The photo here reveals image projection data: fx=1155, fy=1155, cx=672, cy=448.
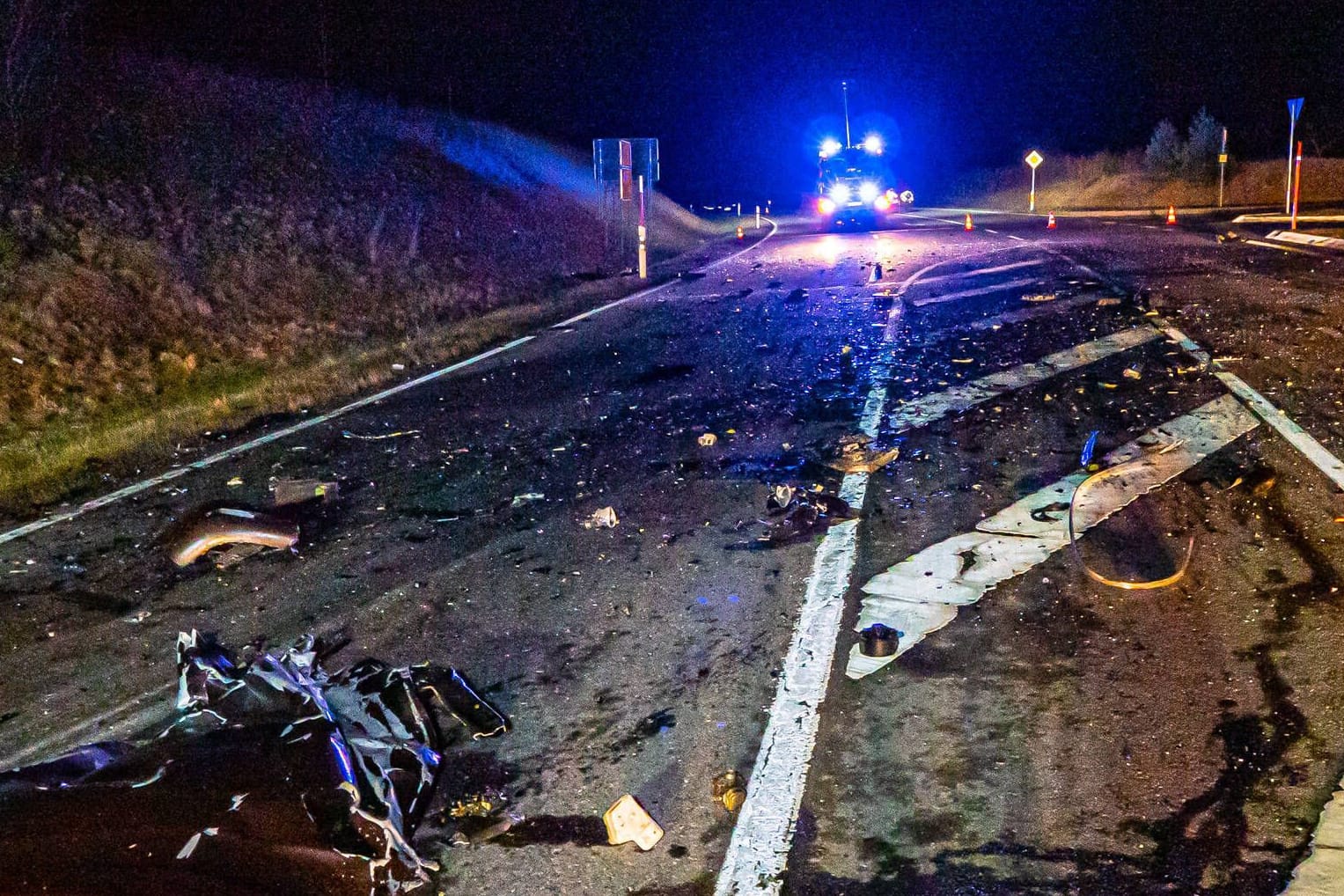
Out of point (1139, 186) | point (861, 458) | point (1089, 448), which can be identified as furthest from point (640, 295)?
point (1139, 186)

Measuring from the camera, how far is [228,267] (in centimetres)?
A: 1501

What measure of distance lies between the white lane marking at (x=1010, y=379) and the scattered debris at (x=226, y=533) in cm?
448

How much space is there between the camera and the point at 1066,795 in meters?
3.88

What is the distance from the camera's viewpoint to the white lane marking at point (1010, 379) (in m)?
9.16

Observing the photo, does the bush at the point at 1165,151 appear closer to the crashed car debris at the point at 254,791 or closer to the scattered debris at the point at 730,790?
the scattered debris at the point at 730,790

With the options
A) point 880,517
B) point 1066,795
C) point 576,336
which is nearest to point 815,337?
point 576,336

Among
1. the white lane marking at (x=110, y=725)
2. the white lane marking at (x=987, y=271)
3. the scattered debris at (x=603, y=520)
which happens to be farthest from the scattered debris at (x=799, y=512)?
the white lane marking at (x=987, y=271)

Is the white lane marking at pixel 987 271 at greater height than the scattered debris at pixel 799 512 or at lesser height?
greater

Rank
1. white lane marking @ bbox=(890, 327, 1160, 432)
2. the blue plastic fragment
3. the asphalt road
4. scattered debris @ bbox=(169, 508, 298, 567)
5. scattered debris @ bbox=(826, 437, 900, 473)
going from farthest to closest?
white lane marking @ bbox=(890, 327, 1160, 432), scattered debris @ bbox=(826, 437, 900, 473), the blue plastic fragment, scattered debris @ bbox=(169, 508, 298, 567), the asphalt road

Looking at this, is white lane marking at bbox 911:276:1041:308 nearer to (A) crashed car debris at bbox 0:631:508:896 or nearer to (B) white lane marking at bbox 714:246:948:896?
(B) white lane marking at bbox 714:246:948:896

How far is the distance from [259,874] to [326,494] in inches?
173

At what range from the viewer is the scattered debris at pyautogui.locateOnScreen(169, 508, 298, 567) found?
6531 mm

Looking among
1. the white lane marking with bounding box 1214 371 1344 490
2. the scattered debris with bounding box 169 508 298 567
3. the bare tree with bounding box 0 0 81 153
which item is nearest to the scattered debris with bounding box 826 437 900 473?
the white lane marking with bounding box 1214 371 1344 490

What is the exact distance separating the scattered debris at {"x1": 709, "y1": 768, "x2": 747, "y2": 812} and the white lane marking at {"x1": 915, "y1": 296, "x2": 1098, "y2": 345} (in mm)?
8729
